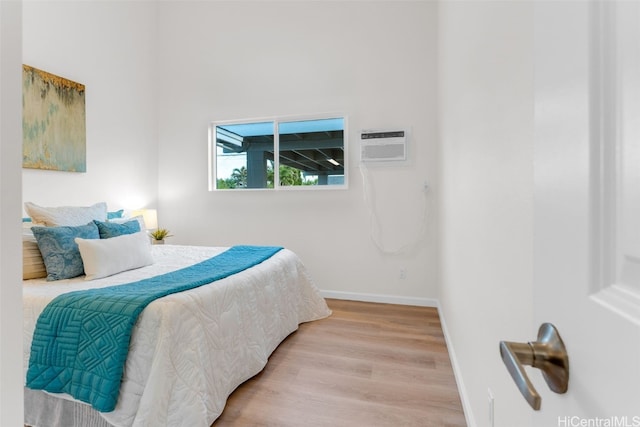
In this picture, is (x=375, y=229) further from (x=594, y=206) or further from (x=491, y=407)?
(x=594, y=206)

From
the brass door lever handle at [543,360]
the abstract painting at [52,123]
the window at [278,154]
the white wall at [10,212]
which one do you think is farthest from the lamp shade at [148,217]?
the brass door lever handle at [543,360]

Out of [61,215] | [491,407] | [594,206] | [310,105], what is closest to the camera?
[594,206]

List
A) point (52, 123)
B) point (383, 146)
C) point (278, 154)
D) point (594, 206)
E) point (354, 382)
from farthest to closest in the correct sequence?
point (278, 154), point (383, 146), point (52, 123), point (354, 382), point (594, 206)

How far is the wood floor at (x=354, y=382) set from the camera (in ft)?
4.98

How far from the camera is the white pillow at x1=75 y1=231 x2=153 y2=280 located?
1.92 metres

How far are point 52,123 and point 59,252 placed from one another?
1.59m

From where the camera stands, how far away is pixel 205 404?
53.7 inches

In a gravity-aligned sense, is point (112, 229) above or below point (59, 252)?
above

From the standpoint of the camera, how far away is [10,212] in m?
0.69

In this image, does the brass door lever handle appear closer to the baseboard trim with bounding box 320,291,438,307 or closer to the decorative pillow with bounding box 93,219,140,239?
the decorative pillow with bounding box 93,219,140,239

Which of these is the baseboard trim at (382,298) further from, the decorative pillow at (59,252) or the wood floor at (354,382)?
the decorative pillow at (59,252)

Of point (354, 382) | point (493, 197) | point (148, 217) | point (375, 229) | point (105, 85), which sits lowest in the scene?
point (354, 382)

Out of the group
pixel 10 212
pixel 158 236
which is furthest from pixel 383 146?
pixel 10 212

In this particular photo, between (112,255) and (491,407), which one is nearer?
(491,407)
